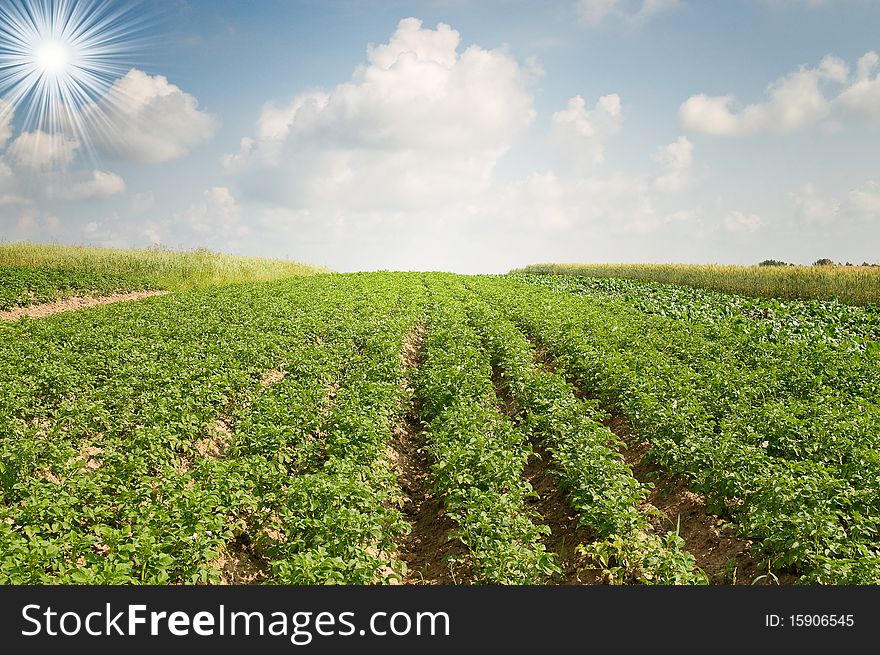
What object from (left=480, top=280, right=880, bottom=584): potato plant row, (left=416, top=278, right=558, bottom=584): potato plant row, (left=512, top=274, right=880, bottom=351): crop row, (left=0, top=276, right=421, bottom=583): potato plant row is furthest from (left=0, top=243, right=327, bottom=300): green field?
(left=512, top=274, right=880, bottom=351): crop row

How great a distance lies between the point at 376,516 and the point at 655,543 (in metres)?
2.90

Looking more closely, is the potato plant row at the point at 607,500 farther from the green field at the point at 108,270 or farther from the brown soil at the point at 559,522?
the green field at the point at 108,270

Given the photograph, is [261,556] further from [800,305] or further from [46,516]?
[800,305]

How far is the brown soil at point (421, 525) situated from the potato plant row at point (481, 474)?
0.22 m

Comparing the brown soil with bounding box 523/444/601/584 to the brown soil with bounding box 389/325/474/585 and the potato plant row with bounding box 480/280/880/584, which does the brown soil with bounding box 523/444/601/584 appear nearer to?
the brown soil with bounding box 389/325/474/585

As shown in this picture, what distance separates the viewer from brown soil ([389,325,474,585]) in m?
6.67

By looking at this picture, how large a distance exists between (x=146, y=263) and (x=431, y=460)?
1239 inches

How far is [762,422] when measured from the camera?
9.30 m

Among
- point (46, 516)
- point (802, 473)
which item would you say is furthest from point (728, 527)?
point (46, 516)

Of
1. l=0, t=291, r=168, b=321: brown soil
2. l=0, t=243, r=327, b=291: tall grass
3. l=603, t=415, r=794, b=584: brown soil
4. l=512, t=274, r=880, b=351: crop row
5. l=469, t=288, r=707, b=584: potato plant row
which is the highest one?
l=0, t=243, r=327, b=291: tall grass

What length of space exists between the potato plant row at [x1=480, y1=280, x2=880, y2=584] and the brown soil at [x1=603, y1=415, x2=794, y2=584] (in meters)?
0.27

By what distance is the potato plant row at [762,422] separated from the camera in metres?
6.28

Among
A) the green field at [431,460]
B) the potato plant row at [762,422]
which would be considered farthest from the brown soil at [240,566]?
the potato plant row at [762,422]

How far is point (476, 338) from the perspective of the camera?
1672 cm
